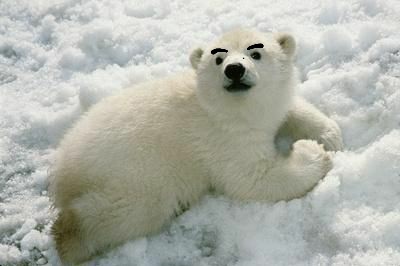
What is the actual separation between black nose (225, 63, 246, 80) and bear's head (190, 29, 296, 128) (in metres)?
0.05

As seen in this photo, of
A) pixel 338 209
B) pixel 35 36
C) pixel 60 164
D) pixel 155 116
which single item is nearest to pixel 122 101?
pixel 155 116

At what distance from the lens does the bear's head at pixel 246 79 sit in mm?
4277

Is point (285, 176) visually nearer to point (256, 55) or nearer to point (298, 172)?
point (298, 172)

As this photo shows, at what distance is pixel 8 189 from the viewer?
4938 millimetres

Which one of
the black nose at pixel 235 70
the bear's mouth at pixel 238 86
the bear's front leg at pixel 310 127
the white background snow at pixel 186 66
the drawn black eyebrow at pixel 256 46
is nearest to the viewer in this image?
the white background snow at pixel 186 66

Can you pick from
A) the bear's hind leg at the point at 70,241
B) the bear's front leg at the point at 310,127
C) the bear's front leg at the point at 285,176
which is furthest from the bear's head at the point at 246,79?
the bear's hind leg at the point at 70,241

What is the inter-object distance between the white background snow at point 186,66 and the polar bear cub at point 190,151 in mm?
147

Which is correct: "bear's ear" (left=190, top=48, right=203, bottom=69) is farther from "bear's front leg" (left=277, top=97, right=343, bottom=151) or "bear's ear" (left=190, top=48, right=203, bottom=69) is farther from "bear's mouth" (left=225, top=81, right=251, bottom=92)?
"bear's front leg" (left=277, top=97, right=343, bottom=151)

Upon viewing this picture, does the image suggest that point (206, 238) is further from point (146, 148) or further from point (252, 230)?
point (146, 148)

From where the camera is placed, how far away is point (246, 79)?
420 cm

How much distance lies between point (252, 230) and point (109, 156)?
1.13 m

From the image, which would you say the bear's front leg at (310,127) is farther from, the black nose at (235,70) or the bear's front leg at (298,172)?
the black nose at (235,70)

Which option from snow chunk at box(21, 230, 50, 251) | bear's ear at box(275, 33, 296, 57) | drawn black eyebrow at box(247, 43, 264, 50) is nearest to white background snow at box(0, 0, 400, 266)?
snow chunk at box(21, 230, 50, 251)

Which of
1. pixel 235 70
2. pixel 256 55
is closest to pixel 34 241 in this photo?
pixel 235 70
